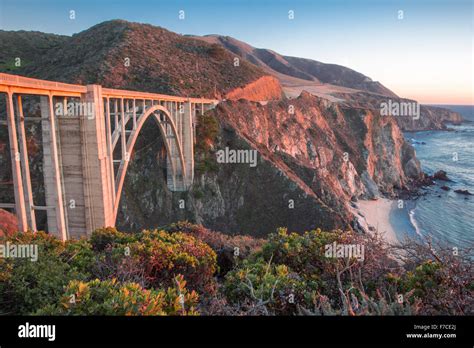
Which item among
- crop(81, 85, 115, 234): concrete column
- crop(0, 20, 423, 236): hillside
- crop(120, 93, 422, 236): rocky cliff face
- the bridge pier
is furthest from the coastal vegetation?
crop(0, 20, 423, 236): hillside

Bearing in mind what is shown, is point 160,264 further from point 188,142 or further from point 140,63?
point 140,63

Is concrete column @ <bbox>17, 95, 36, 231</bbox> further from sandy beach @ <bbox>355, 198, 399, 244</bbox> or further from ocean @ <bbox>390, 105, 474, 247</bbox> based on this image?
sandy beach @ <bbox>355, 198, 399, 244</bbox>

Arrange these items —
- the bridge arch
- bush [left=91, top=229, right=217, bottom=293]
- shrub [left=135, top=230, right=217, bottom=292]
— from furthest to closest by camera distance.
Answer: the bridge arch < shrub [left=135, top=230, right=217, bottom=292] < bush [left=91, top=229, right=217, bottom=293]

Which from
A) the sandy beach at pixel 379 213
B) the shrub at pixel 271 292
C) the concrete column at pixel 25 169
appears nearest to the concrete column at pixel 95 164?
the concrete column at pixel 25 169

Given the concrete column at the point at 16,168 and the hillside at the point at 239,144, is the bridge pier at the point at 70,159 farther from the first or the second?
the hillside at the point at 239,144

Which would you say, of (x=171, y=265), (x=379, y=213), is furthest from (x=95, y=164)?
(x=379, y=213)
